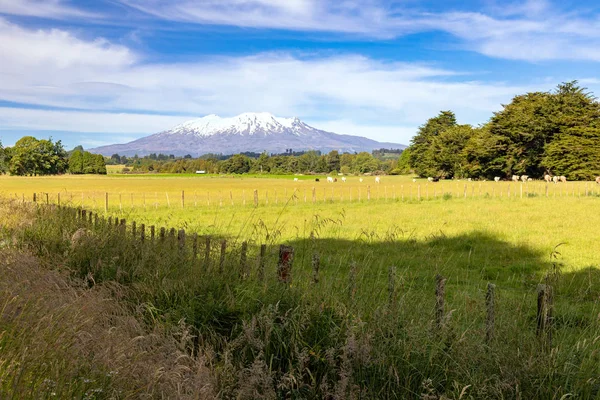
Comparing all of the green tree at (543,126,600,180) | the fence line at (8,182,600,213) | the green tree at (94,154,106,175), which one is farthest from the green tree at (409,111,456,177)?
the green tree at (94,154,106,175)

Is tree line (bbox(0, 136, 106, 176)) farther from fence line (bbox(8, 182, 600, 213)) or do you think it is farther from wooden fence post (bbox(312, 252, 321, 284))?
wooden fence post (bbox(312, 252, 321, 284))

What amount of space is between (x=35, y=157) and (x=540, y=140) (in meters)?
119

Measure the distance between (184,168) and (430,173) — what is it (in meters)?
113

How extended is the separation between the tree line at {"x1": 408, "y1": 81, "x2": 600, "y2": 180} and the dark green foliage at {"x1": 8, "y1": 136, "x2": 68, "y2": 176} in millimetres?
106203

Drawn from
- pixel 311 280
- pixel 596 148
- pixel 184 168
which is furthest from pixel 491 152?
pixel 184 168

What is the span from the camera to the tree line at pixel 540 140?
213 ft

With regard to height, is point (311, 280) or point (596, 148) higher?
point (596, 148)

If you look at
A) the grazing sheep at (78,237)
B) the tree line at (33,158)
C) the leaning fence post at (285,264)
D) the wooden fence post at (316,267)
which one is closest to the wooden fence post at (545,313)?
the wooden fence post at (316,267)

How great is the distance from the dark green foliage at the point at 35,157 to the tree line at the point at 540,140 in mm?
106203

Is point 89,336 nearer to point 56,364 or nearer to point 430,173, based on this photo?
point 56,364

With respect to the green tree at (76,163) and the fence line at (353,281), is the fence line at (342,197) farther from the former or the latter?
the green tree at (76,163)

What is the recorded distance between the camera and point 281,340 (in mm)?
4188

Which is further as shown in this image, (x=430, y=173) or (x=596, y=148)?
(x=430, y=173)

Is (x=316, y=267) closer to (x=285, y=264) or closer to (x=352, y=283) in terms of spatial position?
(x=285, y=264)
